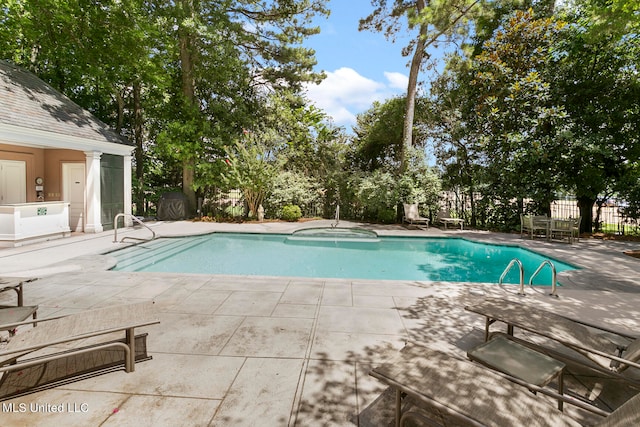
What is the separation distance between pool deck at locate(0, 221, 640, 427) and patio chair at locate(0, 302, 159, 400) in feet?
0.46

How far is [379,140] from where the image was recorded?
1523 centimetres

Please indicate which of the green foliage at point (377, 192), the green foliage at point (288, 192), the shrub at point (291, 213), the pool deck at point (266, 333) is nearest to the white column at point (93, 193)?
the pool deck at point (266, 333)

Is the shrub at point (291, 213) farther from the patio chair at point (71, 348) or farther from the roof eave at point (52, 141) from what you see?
the patio chair at point (71, 348)

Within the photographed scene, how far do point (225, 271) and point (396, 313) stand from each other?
4477 millimetres

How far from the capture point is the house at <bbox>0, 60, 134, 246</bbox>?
9055mm

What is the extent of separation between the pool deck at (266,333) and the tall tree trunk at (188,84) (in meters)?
7.76

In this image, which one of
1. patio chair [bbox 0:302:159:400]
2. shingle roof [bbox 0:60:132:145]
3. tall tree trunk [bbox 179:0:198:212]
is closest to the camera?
patio chair [bbox 0:302:159:400]

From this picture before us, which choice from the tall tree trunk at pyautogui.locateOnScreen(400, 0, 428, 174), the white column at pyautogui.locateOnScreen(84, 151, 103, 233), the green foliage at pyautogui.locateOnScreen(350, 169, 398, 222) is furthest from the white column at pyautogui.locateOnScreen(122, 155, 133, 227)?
the tall tree trunk at pyautogui.locateOnScreen(400, 0, 428, 174)

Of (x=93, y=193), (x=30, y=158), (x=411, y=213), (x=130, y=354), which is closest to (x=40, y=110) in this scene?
(x=30, y=158)

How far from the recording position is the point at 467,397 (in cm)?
183

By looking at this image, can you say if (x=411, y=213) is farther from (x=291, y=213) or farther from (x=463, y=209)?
(x=291, y=213)

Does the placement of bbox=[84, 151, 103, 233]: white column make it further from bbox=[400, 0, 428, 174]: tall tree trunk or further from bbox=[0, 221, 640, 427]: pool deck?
bbox=[400, 0, 428, 174]: tall tree trunk

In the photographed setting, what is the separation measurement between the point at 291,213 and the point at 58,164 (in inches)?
316

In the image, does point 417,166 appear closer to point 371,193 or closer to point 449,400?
point 371,193
